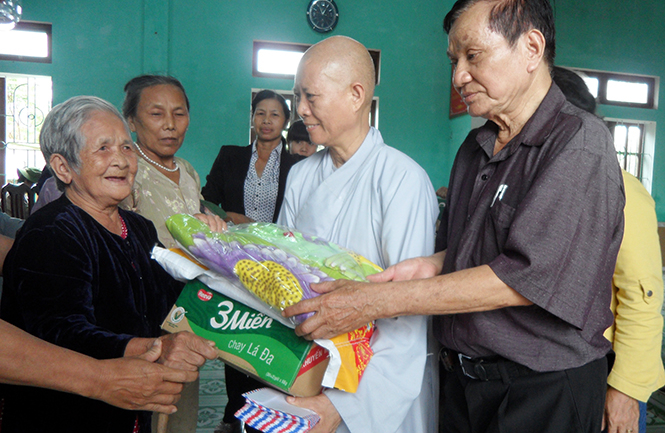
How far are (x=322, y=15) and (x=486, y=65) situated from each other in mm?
Answer: 5748

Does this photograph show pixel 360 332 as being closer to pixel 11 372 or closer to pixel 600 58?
pixel 11 372

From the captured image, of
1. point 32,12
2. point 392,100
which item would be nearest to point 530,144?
point 392,100

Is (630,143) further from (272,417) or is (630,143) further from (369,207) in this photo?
(272,417)

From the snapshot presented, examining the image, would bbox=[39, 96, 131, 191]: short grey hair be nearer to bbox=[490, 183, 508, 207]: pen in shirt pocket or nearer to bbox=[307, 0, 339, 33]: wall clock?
bbox=[490, 183, 508, 207]: pen in shirt pocket

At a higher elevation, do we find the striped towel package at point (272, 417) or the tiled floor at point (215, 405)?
the striped towel package at point (272, 417)

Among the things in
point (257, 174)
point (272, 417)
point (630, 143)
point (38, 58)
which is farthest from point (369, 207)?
point (630, 143)

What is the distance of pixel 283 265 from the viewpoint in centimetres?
97

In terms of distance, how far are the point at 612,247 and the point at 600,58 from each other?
7094mm

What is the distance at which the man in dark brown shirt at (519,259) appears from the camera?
2.84 ft

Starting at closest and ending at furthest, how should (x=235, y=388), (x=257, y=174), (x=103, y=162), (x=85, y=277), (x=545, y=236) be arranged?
(x=545, y=236) → (x=85, y=277) → (x=103, y=162) → (x=235, y=388) → (x=257, y=174)

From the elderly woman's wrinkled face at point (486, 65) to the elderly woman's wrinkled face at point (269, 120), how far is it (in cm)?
207

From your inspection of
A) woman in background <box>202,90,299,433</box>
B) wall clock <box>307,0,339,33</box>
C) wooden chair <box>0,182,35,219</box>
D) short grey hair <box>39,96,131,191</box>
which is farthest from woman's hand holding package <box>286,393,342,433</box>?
wall clock <box>307,0,339,33</box>

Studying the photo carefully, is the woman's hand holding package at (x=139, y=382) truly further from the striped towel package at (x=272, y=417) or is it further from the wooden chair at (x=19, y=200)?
the wooden chair at (x=19, y=200)

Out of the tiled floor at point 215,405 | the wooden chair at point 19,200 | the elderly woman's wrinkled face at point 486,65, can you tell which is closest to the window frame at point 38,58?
the wooden chair at point 19,200
